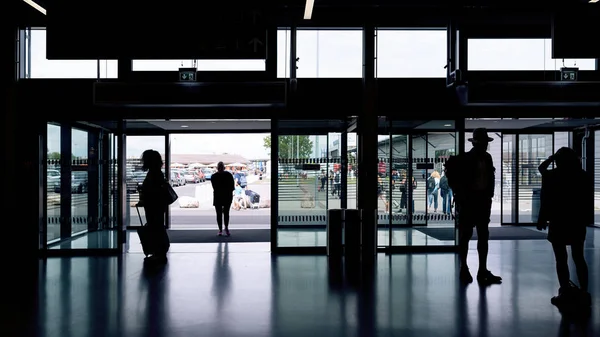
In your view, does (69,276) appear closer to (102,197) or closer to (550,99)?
(102,197)

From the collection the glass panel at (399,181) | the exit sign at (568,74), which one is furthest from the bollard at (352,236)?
the exit sign at (568,74)

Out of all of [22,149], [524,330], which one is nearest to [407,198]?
[524,330]

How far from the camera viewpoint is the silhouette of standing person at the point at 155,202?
7.14 metres

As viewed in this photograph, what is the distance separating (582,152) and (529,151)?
1.28 metres

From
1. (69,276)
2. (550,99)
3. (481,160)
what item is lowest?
(69,276)

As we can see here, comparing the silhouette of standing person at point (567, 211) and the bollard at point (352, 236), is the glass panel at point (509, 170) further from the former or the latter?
the silhouette of standing person at point (567, 211)

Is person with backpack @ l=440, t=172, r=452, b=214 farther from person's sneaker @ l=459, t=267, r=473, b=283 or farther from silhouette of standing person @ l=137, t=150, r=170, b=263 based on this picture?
silhouette of standing person @ l=137, t=150, r=170, b=263

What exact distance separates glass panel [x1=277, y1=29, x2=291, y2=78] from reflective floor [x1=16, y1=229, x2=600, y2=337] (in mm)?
3231

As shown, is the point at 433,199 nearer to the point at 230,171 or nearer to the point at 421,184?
the point at 421,184

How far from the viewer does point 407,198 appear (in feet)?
28.4

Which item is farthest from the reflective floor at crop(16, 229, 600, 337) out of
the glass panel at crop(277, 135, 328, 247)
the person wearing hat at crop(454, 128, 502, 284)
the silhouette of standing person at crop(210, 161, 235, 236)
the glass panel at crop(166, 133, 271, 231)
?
the glass panel at crop(166, 133, 271, 231)

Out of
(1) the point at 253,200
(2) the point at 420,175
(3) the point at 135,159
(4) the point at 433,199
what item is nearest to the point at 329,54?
(2) the point at 420,175

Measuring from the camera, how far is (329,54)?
808 cm

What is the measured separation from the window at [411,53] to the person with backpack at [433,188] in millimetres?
1842
